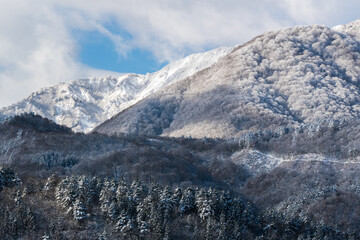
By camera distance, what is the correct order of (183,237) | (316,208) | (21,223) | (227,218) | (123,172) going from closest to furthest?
(21,223) < (183,237) < (227,218) < (316,208) < (123,172)

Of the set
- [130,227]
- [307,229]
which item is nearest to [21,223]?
[130,227]

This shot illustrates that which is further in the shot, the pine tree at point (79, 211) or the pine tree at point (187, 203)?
the pine tree at point (187, 203)

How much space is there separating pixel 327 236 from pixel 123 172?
3761 inches

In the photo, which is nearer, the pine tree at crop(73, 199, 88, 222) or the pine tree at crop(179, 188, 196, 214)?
the pine tree at crop(73, 199, 88, 222)

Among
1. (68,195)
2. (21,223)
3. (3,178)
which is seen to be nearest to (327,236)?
(68,195)

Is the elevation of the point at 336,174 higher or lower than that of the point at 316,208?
higher

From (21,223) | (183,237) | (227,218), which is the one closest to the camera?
(21,223)

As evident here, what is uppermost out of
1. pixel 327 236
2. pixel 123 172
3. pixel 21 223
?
pixel 123 172

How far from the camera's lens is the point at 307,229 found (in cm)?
12625

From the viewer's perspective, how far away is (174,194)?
4926 inches

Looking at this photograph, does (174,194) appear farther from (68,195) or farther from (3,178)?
(3,178)

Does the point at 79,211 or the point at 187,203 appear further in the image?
the point at 187,203

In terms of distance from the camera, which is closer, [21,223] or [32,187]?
[21,223]

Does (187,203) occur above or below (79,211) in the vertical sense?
above
